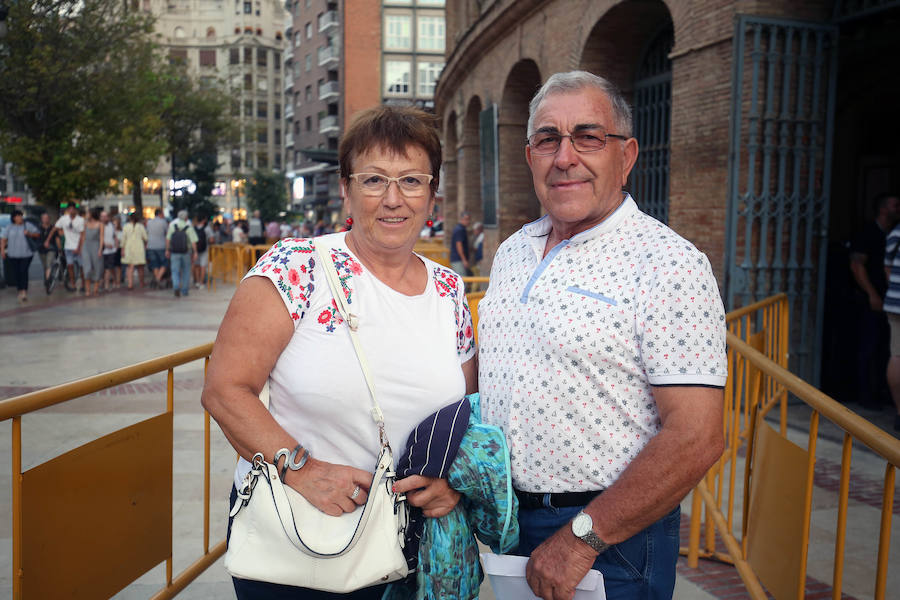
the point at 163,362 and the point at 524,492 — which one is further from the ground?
the point at 163,362

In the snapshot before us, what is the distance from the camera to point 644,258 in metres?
1.91

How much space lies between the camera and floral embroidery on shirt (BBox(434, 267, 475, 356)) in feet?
7.53

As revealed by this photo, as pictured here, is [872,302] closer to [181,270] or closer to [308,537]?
[308,537]

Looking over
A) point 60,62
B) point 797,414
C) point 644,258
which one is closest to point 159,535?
point 644,258

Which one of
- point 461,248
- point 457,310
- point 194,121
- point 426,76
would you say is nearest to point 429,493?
point 457,310

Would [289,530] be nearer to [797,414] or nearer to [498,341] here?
[498,341]

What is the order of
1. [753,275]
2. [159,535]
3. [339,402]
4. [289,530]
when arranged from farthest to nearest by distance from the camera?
[753,275] → [159,535] → [339,402] → [289,530]

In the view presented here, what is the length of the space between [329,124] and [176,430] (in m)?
64.9

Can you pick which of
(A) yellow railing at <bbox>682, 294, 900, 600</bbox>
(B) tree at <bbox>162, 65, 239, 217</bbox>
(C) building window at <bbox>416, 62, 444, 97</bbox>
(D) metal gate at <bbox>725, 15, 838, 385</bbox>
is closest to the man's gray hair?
(A) yellow railing at <bbox>682, 294, 900, 600</bbox>

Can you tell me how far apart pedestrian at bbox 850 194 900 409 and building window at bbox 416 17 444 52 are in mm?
58934

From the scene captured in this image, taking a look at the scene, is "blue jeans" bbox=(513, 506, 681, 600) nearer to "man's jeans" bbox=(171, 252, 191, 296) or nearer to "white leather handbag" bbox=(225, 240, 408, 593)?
"white leather handbag" bbox=(225, 240, 408, 593)

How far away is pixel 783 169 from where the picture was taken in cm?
747

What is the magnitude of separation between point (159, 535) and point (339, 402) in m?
1.28

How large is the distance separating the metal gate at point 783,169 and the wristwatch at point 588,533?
20.5 ft
